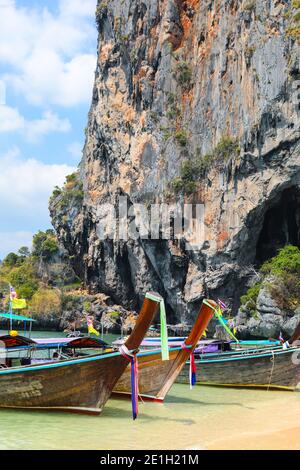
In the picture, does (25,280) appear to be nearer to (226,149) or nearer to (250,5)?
(226,149)

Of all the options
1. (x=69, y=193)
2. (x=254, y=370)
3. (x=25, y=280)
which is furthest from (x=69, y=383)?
(x=25, y=280)

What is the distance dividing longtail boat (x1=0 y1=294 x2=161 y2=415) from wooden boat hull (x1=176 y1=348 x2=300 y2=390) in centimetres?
560

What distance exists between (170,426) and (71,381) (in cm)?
233

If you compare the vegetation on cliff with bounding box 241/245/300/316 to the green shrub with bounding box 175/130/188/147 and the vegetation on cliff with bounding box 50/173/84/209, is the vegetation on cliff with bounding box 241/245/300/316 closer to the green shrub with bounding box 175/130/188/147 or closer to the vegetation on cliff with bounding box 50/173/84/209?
the green shrub with bounding box 175/130/188/147

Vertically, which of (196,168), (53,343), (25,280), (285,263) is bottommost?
(53,343)

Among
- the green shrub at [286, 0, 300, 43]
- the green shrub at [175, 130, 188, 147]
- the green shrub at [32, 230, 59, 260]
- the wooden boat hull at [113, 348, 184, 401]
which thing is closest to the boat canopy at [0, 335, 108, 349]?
the wooden boat hull at [113, 348, 184, 401]

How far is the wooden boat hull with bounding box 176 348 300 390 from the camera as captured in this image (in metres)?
15.4

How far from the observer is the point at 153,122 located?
4625 cm

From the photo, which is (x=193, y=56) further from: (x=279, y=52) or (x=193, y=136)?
(x=279, y=52)

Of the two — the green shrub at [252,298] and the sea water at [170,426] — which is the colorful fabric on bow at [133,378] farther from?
the green shrub at [252,298]

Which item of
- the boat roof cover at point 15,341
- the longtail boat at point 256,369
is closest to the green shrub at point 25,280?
the longtail boat at point 256,369

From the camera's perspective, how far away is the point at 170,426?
424 inches
